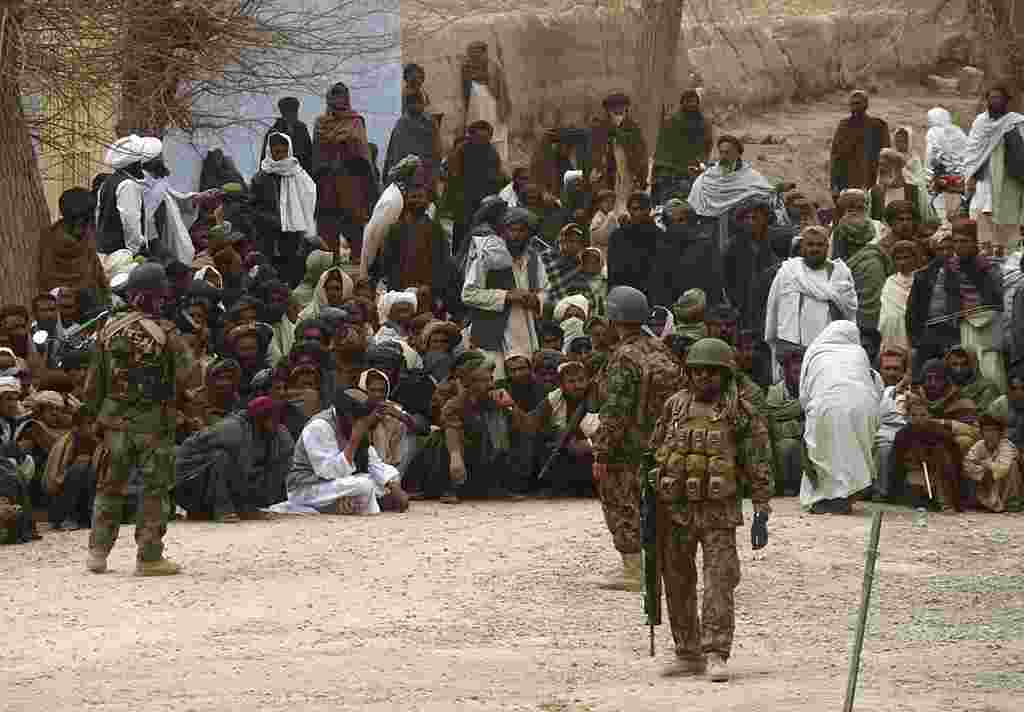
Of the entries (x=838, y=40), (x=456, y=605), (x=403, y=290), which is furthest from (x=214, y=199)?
(x=838, y=40)

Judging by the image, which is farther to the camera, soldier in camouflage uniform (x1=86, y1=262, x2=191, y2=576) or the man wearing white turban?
the man wearing white turban

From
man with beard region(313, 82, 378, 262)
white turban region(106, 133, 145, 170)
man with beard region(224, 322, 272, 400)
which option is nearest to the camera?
man with beard region(224, 322, 272, 400)

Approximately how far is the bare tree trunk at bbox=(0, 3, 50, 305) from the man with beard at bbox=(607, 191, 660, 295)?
418 cm

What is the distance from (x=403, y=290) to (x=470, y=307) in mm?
1128

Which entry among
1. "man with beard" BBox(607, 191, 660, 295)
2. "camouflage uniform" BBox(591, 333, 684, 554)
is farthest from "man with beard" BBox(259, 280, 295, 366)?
"camouflage uniform" BBox(591, 333, 684, 554)

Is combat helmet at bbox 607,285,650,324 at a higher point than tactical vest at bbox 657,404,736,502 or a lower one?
higher

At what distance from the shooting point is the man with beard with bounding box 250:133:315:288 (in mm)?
18719

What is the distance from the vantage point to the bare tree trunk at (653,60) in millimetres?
23375

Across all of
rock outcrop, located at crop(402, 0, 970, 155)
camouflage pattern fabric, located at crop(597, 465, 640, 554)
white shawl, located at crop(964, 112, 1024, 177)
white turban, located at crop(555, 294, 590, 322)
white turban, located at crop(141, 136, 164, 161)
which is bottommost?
camouflage pattern fabric, located at crop(597, 465, 640, 554)

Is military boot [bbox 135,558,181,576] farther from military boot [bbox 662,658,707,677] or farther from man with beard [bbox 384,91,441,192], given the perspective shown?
man with beard [bbox 384,91,441,192]

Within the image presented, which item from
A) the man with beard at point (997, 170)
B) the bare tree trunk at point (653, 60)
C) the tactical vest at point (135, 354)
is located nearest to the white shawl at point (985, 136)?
the man with beard at point (997, 170)

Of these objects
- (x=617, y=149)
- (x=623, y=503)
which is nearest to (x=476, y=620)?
(x=623, y=503)

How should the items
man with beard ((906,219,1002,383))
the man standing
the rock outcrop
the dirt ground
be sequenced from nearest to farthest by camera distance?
the dirt ground < man with beard ((906,219,1002,383)) < the man standing < the rock outcrop

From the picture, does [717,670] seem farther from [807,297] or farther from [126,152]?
[126,152]
